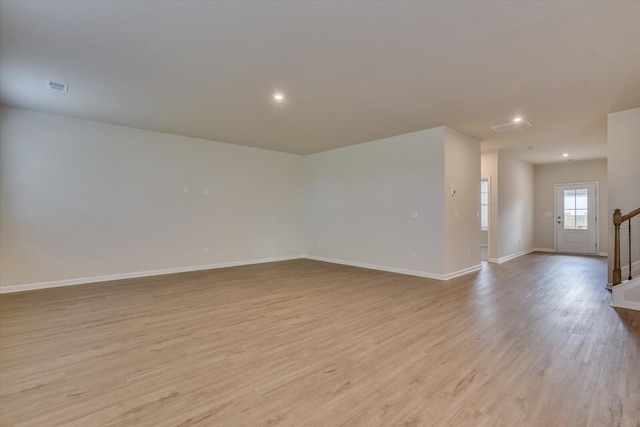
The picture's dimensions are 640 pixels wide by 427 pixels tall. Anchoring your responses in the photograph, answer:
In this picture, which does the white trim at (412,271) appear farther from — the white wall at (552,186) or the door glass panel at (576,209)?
the door glass panel at (576,209)

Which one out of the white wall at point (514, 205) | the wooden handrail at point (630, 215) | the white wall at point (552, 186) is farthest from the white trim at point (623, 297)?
the white wall at point (552, 186)

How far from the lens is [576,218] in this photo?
8.66m

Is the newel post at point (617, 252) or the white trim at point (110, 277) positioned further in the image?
the white trim at point (110, 277)

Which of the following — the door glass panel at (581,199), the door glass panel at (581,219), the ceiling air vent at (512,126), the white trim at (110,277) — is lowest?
the white trim at (110,277)

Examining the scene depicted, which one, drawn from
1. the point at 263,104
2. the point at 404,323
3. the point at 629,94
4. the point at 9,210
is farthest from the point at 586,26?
the point at 9,210

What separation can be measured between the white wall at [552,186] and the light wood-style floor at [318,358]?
546cm

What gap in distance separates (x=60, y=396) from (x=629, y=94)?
248 inches

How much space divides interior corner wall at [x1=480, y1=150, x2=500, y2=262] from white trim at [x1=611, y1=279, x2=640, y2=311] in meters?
3.27

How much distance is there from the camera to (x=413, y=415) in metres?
1.77

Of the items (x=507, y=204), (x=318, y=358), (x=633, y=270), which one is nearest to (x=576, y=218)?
(x=507, y=204)

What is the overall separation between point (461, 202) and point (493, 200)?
2089 mm

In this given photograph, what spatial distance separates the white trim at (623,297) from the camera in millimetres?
3705

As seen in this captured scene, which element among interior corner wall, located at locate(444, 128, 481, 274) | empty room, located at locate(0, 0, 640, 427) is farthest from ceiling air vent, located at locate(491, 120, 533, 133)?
interior corner wall, located at locate(444, 128, 481, 274)

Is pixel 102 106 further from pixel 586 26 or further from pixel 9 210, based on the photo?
pixel 586 26
